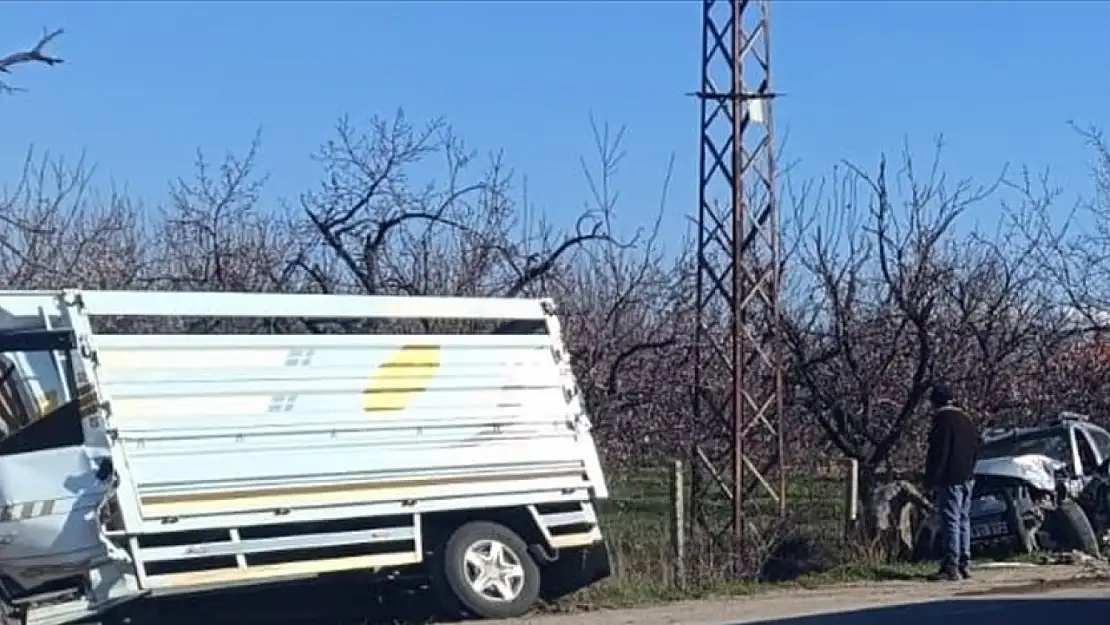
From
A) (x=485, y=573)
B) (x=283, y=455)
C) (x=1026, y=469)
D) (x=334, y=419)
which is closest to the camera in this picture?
(x=283, y=455)

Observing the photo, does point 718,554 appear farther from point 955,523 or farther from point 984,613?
point 984,613

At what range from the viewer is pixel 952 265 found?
77.7 ft

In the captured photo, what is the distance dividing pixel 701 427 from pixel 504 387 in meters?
6.99

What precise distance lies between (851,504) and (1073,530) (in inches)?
91.6

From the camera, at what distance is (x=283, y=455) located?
14227 mm

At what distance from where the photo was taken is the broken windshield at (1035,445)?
66.8 feet

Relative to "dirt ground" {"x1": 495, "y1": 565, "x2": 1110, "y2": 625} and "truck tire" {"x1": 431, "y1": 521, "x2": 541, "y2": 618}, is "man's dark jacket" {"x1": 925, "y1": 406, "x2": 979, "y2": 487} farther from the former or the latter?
"truck tire" {"x1": 431, "y1": 521, "x2": 541, "y2": 618}

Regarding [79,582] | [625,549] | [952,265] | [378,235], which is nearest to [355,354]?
[79,582]

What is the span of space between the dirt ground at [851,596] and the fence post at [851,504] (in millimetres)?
1577

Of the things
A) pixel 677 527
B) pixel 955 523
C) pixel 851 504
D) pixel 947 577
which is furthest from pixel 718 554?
pixel 955 523

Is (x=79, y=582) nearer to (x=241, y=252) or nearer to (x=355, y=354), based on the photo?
(x=355, y=354)

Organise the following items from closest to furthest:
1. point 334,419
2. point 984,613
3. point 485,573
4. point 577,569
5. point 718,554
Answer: point 334,419
point 984,613
point 485,573
point 577,569
point 718,554

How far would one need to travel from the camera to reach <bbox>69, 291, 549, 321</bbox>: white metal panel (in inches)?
545

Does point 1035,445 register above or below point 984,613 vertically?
above
